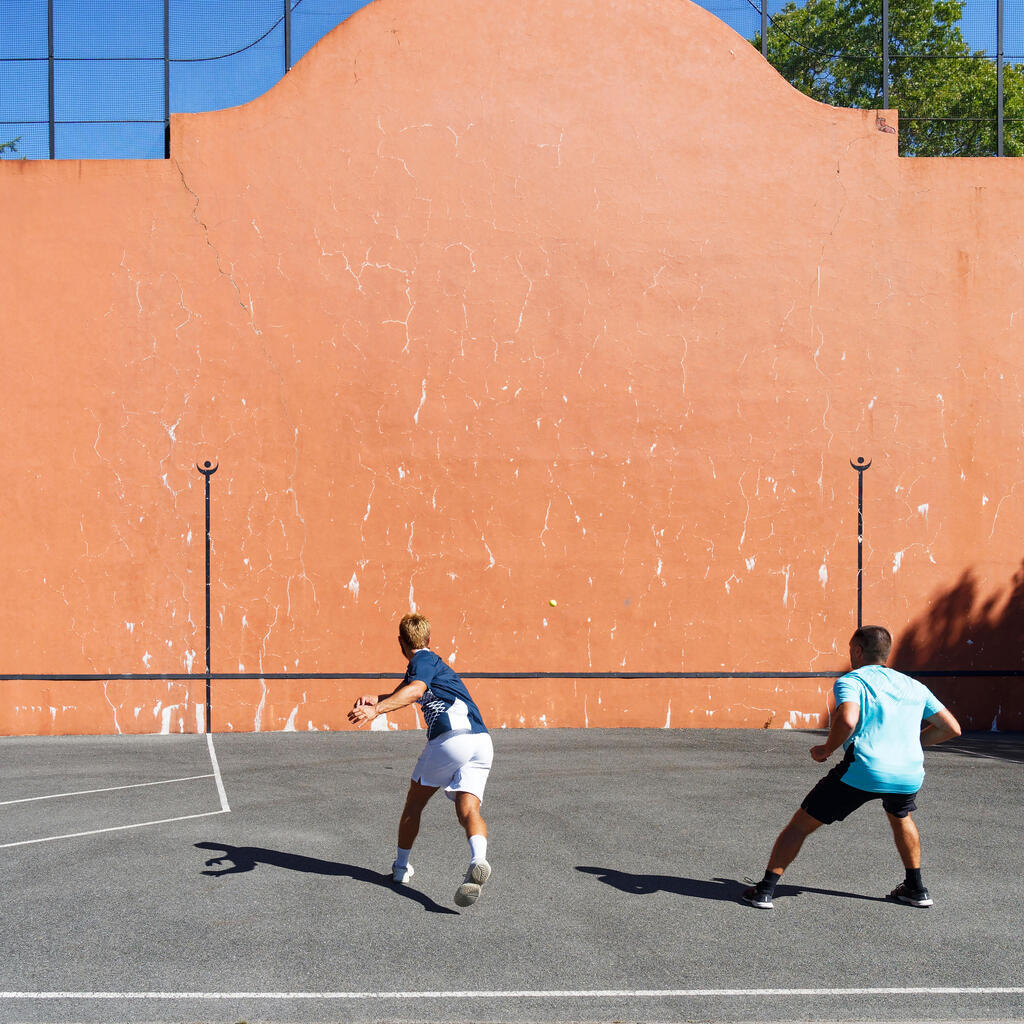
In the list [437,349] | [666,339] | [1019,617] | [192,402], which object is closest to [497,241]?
[437,349]

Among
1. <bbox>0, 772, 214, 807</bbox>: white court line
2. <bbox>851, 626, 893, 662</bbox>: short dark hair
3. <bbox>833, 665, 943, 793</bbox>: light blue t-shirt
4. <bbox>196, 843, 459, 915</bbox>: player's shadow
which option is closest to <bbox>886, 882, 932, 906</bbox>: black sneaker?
<bbox>833, 665, 943, 793</bbox>: light blue t-shirt

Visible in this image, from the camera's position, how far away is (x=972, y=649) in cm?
1211

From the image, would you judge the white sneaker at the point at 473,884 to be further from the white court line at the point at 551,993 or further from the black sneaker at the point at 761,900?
the black sneaker at the point at 761,900

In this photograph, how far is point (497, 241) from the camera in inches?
468

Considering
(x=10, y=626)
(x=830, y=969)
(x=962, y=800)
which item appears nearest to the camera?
(x=830, y=969)

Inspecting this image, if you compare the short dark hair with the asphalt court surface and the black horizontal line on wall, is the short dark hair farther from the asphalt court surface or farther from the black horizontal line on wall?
the black horizontal line on wall

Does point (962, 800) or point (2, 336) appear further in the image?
point (2, 336)

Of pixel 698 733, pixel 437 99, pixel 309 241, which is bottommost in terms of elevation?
pixel 698 733

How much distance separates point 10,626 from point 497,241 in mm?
6254

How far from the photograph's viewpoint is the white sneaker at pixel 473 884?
213 inches

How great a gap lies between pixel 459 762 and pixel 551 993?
4.63 ft

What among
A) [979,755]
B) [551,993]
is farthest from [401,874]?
[979,755]

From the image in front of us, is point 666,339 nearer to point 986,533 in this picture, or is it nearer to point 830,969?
point 986,533

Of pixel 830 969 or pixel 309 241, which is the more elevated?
pixel 309 241
